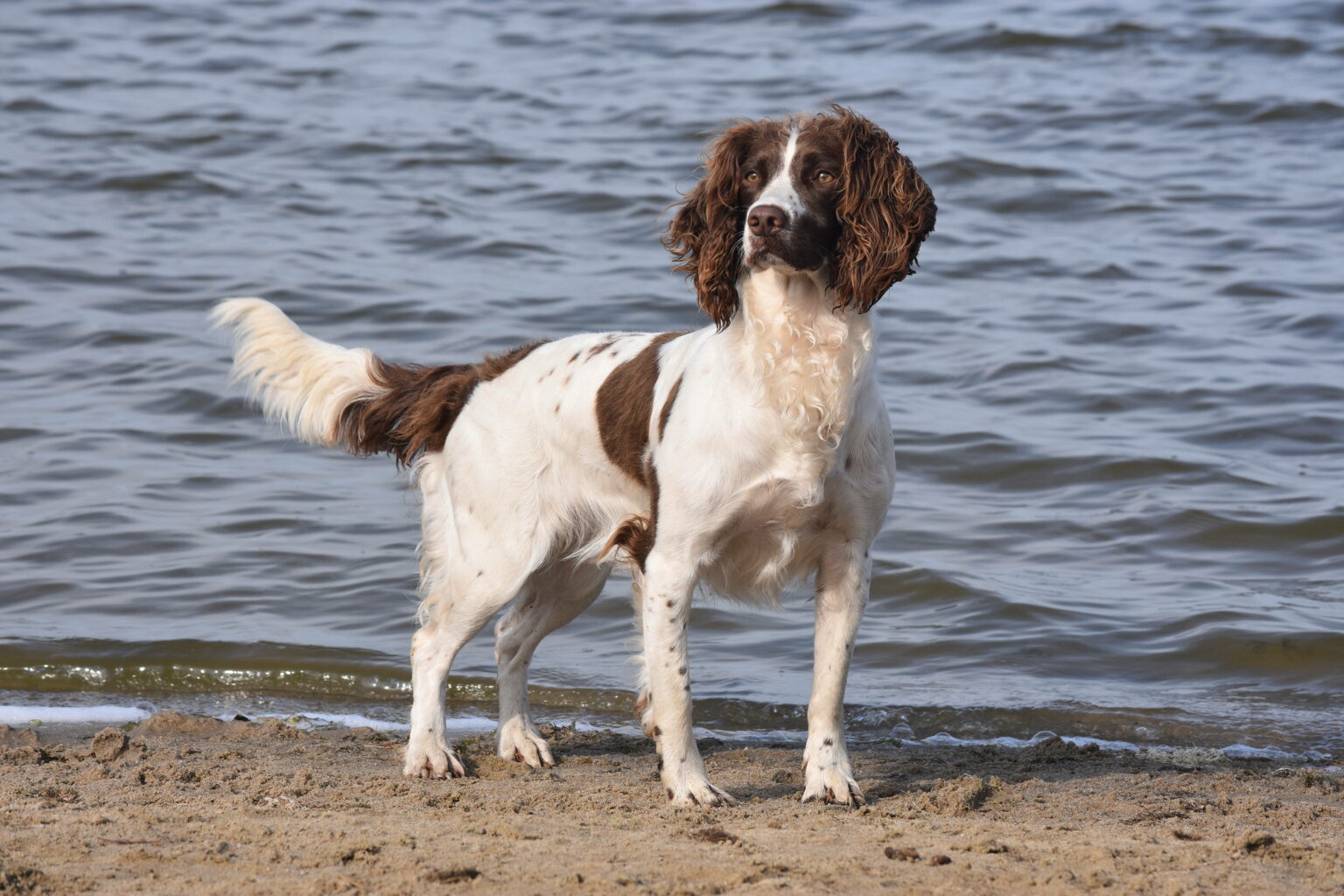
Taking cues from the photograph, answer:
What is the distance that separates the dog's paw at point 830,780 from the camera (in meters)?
4.32

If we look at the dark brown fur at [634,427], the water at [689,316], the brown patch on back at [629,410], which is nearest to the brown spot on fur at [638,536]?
the dark brown fur at [634,427]

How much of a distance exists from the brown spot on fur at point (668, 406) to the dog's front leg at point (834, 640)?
56 cm

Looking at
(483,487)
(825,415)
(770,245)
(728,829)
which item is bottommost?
(728,829)

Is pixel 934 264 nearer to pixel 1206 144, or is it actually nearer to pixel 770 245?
pixel 1206 144

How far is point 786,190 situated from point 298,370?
2.01 m

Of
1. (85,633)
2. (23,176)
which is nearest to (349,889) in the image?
(85,633)

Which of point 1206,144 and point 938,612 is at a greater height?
point 1206,144

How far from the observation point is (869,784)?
177 inches

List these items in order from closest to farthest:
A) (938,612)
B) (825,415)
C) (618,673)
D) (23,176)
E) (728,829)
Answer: (728,829), (825,415), (618,673), (938,612), (23,176)

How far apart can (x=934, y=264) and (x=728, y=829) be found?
344 inches

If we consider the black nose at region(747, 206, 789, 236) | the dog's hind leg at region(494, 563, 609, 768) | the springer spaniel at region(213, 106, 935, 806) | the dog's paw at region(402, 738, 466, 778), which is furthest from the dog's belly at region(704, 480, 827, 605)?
the dog's paw at region(402, 738, 466, 778)

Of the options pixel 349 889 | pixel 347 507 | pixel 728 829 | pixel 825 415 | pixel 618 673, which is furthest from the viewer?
pixel 347 507

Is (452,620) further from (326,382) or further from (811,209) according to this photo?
(811,209)

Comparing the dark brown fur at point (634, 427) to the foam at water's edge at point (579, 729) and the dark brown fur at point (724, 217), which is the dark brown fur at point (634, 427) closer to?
the dark brown fur at point (724, 217)
